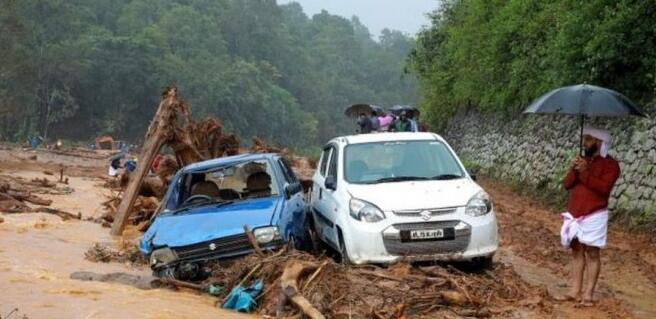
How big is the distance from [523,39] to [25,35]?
165ft

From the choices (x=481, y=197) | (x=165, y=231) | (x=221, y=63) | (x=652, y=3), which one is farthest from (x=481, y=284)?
Answer: (x=221, y=63)

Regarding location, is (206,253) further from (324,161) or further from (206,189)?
(324,161)

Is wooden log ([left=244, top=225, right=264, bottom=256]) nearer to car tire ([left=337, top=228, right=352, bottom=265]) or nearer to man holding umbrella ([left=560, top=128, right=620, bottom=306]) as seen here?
car tire ([left=337, top=228, right=352, bottom=265])

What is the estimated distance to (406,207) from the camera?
8156mm

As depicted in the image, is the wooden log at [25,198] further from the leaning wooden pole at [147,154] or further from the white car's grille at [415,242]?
the white car's grille at [415,242]

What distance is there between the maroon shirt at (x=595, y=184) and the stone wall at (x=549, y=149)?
5784mm

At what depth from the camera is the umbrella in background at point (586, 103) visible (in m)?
8.00

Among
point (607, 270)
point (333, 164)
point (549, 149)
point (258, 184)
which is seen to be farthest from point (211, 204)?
point (549, 149)

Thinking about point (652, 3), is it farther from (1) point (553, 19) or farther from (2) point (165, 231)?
(2) point (165, 231)

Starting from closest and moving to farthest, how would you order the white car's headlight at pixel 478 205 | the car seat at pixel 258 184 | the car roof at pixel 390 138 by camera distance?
the white car's headlight at pixel 478 205
the car roof at pixel 390 138
the car seat at pixel 258 184

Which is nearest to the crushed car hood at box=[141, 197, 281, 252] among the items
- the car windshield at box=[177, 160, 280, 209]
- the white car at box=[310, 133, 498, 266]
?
the car windshield at box=[177, 160, 280, 209]

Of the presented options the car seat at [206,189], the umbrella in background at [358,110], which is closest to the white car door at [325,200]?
the car seat at [206,189]

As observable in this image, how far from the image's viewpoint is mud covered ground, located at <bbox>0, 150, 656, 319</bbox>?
7.09 metres

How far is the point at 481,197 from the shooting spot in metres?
8.52
